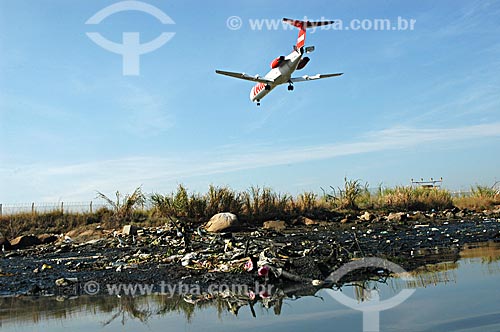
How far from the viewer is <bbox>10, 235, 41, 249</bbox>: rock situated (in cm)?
1398

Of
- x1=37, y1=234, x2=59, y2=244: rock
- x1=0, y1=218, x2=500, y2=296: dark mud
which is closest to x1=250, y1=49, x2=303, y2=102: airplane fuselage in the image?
x1=0, y1=218, x2=500, y2=296: dark mud

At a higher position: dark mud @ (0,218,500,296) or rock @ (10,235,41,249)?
rock @ (10,235,41,249)

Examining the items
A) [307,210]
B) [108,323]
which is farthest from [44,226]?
[108,323]

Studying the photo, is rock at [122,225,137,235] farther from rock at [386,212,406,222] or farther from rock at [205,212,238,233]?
rock at [386,212,406,222]

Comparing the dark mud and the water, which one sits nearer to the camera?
the water

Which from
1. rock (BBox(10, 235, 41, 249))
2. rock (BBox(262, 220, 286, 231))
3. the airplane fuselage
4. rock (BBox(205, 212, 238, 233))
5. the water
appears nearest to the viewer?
the water

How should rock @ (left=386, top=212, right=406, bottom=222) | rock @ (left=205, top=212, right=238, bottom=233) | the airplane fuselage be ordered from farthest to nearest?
1. the airplane fuselage
2. rock @ (left=386, top=212, right=406, bottom=222)
3. rock @ (left=205, top=212, right=238, bottom=233)

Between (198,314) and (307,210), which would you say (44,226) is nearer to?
(307,210)

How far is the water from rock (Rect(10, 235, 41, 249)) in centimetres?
840

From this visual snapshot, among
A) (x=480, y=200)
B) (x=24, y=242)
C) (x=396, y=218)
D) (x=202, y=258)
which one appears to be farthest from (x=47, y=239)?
(x=480, y=200)

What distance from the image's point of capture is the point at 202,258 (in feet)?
26.0

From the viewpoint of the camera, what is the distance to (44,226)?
17.9 metres

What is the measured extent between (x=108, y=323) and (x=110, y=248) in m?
7.14

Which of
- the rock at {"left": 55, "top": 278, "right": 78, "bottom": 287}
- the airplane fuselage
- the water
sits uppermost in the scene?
the airplane fuselage
